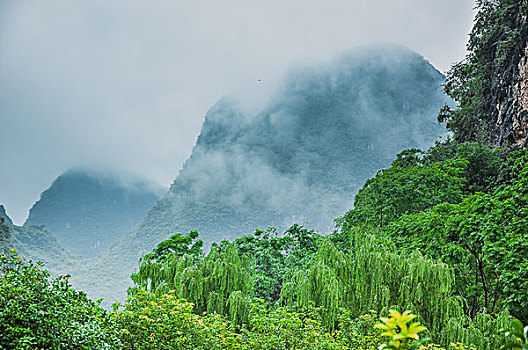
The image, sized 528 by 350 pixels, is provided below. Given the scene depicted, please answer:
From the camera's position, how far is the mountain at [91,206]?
7394 centimetres

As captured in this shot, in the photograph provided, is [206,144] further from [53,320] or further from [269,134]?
[53,320]

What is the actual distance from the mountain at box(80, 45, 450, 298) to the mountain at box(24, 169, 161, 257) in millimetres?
19994

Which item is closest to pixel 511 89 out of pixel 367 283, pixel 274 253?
pixel 274 253

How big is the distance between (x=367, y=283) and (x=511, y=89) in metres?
8.43

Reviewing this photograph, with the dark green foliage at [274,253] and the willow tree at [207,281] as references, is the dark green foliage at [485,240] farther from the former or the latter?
the willow tree at [207,281]

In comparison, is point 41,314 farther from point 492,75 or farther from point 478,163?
point 492,75

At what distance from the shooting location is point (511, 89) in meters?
11.4

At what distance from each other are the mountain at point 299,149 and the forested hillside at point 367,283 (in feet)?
121

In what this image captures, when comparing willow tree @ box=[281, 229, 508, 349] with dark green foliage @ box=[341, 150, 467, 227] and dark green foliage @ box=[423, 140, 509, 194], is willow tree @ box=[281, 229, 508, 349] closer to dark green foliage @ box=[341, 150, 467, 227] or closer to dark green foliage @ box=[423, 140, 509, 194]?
dark green foliage @ box=[341, 150, 467, 227]

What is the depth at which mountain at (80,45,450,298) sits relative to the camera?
172ft

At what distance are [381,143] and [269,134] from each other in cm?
1683

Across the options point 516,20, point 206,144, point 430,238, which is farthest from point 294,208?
point 430,238

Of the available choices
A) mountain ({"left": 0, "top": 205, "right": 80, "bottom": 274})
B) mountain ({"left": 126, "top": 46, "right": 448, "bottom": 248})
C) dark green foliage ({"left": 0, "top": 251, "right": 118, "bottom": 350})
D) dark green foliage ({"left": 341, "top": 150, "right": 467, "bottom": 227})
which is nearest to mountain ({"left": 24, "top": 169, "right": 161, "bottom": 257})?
mountain ({"left": 126, "top": 46, "right": 448, "bottom": 248})

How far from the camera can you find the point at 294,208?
53844mm
